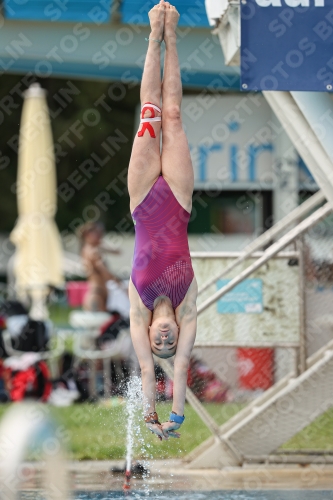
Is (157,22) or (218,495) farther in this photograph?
(218,495)

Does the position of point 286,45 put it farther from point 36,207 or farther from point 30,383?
point 36,207

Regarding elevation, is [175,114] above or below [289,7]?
below

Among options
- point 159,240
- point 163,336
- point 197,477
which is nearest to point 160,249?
point 159,240

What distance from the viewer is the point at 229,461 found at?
25.7ft

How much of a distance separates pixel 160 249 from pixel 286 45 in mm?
1548

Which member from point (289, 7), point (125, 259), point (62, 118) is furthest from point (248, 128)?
point (62, 118)

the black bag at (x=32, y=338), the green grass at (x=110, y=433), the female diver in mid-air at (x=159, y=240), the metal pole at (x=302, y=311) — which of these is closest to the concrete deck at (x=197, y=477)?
the green grass at (x=110, y=433)

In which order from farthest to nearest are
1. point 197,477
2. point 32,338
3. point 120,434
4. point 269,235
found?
point 32,338 → point 120,434 → point 269,235 → point 197,477

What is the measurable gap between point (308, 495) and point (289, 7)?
11.4 feet

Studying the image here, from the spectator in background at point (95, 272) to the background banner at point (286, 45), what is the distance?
5.97 m

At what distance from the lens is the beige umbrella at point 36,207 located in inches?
503

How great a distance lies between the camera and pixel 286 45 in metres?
5.64

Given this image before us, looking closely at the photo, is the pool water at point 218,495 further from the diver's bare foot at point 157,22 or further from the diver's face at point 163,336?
the diver's bare foot at point 157,22

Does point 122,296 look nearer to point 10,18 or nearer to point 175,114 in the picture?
point 10,18
